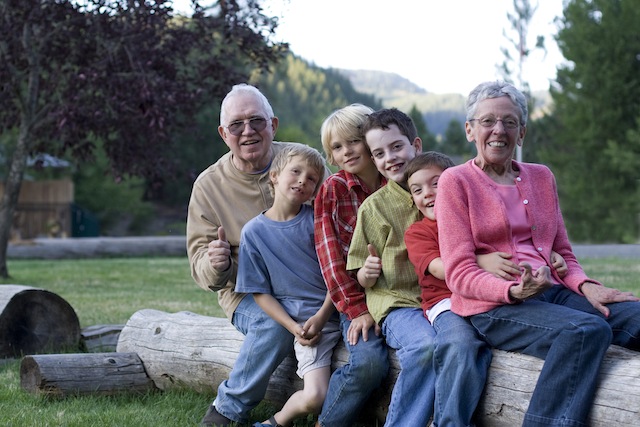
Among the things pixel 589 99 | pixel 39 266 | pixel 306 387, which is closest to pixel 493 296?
pixel 306 387

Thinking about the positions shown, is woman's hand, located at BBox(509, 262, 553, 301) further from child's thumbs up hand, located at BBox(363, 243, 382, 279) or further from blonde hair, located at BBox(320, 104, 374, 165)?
blonde hair, located at BBox(320, 104, 374, 165)

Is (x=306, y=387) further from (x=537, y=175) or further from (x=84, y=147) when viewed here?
(x=84, y=147)

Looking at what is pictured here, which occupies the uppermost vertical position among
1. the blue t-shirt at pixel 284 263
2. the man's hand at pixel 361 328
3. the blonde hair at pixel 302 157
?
the blonde hair at pixel 302 157

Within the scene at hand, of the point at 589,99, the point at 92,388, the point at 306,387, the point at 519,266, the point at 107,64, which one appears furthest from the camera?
Result: the point at 589,99

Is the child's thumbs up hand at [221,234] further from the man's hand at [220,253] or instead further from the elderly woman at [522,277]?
the elderly woman at [522,277]

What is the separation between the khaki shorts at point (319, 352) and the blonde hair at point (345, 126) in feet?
2.90

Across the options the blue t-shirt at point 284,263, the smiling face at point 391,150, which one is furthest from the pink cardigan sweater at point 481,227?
the blue t-shirt at point 284,263

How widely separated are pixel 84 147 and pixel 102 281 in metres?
2.24

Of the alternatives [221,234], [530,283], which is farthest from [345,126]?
[530,283]

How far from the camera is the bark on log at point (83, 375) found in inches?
204

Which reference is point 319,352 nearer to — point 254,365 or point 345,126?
point 254,365

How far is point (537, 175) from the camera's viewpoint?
12.9ft

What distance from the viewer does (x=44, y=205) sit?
29.7 meters

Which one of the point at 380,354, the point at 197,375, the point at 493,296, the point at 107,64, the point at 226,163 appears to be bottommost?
the point at 197,375
